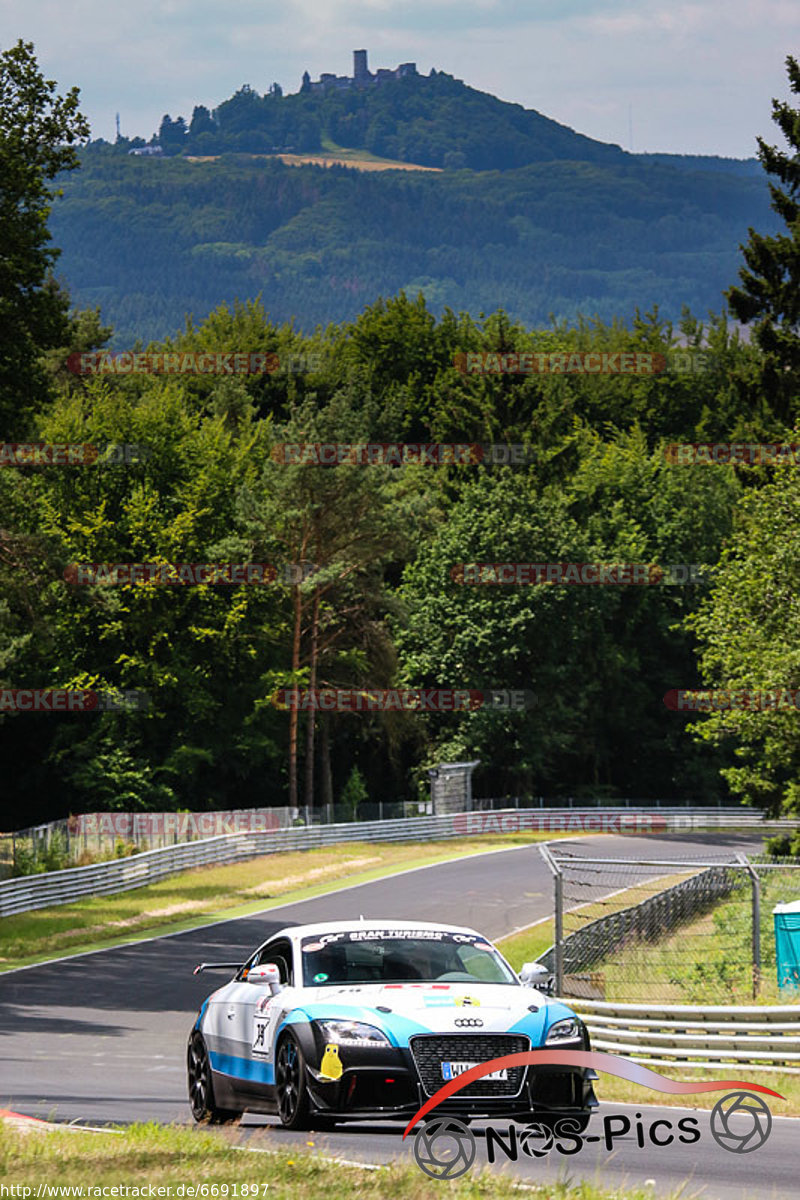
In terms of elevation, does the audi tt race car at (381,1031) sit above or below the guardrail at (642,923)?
above

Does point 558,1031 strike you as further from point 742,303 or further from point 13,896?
point 742,303

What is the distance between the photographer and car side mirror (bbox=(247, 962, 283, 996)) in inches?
452

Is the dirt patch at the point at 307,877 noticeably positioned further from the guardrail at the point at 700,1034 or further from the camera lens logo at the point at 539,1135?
the camera lens logo at the point at 539,1135

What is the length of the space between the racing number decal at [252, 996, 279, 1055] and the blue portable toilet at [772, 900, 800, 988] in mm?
10063

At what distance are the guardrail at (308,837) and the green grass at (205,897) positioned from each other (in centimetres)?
39

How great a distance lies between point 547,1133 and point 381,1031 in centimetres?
119

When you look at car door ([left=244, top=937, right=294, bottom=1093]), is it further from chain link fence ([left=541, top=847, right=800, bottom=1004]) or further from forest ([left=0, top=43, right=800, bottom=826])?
→ forest ([left=0, top=43, right=800, bottom=826])

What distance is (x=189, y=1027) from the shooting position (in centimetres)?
2375

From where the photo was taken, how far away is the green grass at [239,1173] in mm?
8391

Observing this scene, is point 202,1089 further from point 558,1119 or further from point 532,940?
point 532,940

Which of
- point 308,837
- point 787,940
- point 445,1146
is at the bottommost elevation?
point 308,837

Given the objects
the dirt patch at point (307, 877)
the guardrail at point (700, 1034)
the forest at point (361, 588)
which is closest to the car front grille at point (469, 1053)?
the guardrail at point (700, 1034)

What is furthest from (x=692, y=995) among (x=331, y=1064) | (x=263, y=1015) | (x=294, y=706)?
(x=294, y=706)

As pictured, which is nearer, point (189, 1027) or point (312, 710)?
point (189, 1027)
